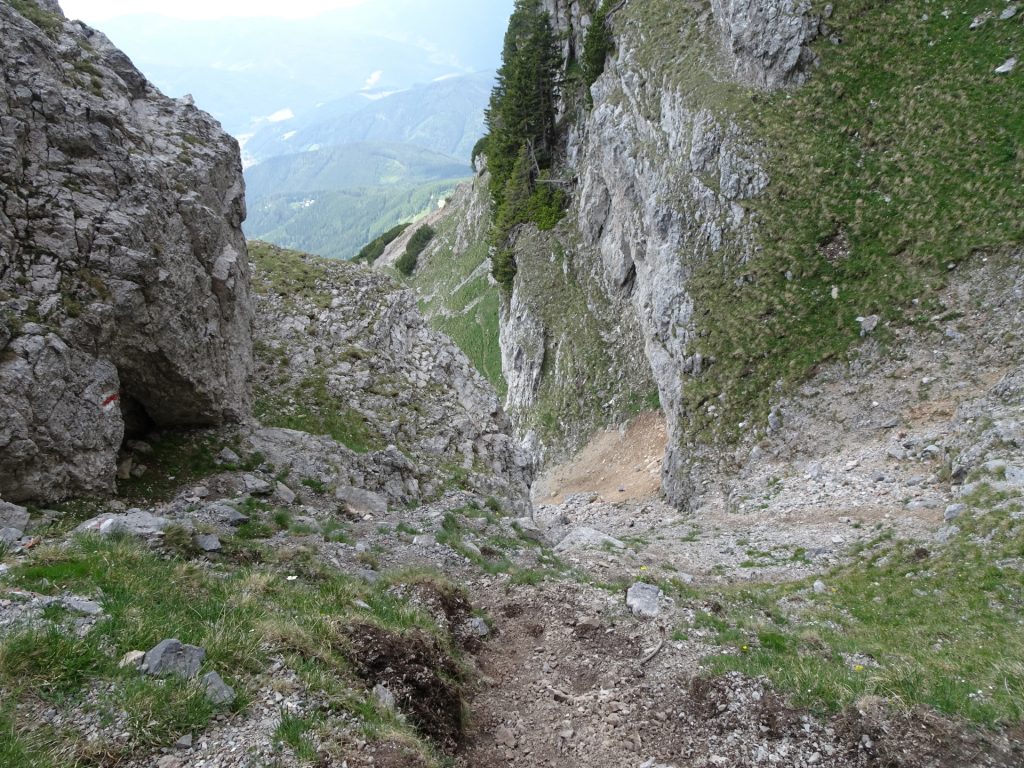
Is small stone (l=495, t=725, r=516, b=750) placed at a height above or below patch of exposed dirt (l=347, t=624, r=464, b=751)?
below

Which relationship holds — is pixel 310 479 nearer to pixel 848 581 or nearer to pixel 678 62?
pixel 848 581

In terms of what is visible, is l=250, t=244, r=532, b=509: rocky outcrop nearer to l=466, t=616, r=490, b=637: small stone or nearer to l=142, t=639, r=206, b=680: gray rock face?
l=466, t=616, r=490, b=637: small stone

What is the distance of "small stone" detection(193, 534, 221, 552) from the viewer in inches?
459

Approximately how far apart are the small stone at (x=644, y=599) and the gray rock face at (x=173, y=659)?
923 centimetres

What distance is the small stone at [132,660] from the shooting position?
6941 mm

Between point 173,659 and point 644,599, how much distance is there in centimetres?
990

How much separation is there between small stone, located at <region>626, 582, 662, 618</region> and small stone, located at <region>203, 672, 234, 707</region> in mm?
8925

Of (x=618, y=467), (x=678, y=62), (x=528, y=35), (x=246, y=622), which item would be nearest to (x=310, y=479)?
(x=246, y=622)

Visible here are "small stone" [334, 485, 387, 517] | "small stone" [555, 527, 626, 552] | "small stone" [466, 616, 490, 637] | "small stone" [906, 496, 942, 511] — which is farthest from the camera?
"small stone" [555, 527, 626, 552]

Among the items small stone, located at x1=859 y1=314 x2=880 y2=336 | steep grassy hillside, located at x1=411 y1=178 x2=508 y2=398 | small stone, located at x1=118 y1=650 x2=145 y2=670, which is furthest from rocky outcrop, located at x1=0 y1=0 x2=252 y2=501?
steep grassy hillside, located at x1=411 y1=178 x2=508 y2=398

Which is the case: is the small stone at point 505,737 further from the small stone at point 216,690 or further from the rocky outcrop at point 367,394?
the rocky outcrop at point 367,394

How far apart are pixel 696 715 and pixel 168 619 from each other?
28.7 feet

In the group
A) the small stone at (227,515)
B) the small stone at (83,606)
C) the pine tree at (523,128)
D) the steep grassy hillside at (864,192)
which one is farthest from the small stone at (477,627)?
the pine tree at (523,128)

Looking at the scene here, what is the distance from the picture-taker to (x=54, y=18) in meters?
16.2
